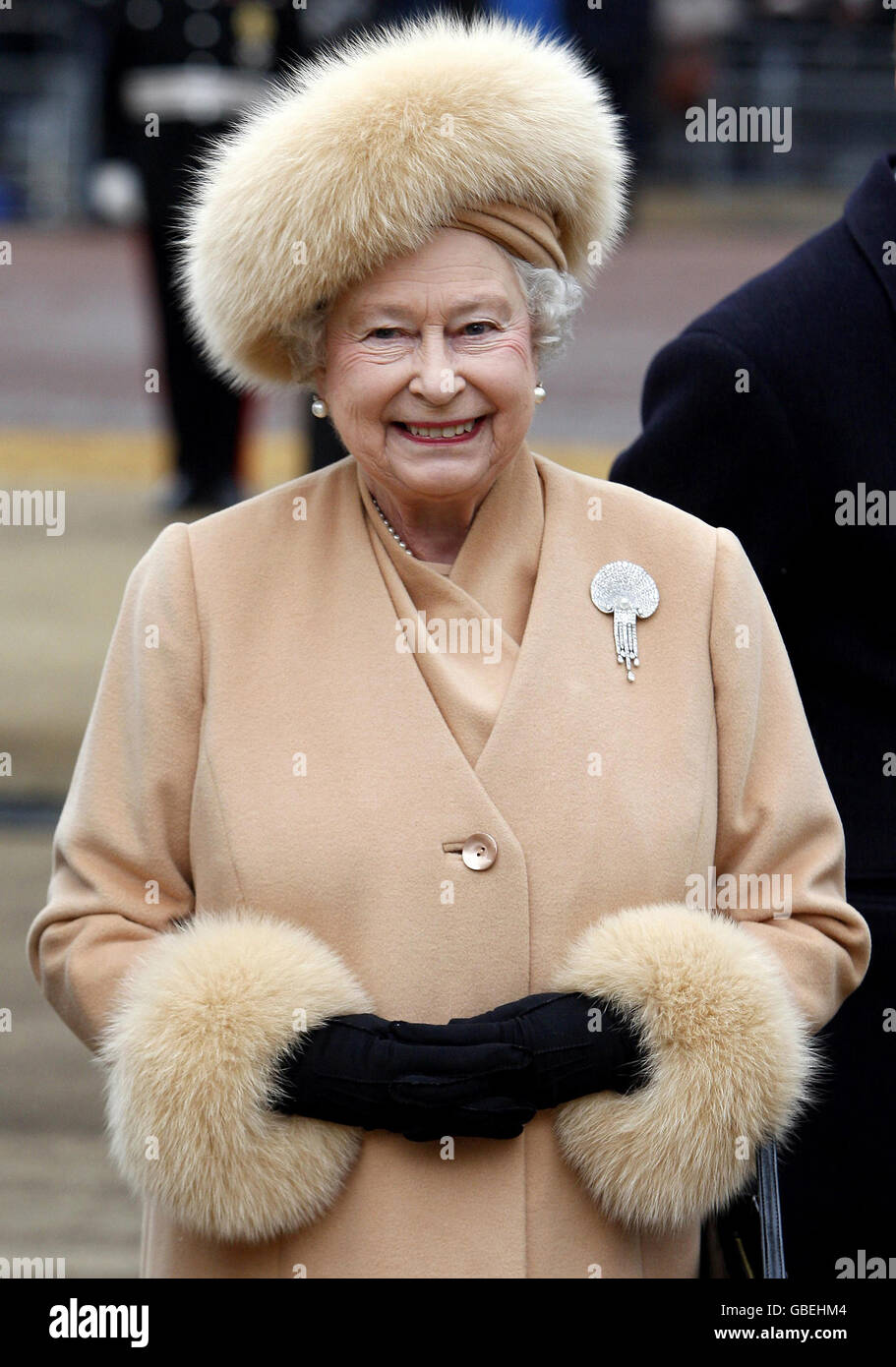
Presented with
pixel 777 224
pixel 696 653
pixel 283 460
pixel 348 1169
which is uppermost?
pixel 777 224

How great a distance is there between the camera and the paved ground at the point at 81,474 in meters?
4.22

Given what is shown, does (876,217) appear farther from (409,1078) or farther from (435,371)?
(409,1078)

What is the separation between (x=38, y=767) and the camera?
6.09m

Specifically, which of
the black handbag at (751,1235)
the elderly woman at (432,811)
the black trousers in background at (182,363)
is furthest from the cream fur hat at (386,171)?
the black trousers in background at (182,363)

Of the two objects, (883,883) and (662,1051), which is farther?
A: (883,883)

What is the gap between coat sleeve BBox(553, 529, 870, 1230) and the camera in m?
2.39

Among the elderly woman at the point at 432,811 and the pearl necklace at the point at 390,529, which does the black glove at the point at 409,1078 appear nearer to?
the elderly woman at the point at 432,811

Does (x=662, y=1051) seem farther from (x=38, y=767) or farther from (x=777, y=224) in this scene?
(x=777, y=224)

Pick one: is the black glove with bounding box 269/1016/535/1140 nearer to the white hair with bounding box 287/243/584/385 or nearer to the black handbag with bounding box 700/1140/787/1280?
the black handbag with bounding box 700/1140/787/1280

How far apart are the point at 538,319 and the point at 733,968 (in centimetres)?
82

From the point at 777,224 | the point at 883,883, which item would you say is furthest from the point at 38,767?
the point at 777,224

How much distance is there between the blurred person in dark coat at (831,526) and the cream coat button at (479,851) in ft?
2.41
